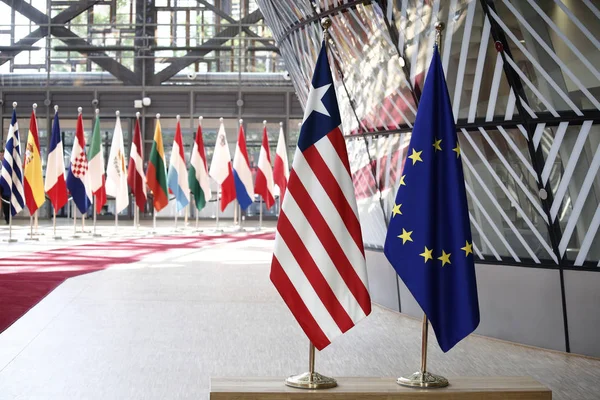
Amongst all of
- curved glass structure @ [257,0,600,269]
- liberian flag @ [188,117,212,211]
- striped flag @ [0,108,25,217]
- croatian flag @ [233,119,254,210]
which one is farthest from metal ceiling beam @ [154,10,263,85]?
curved glass structure @ [257,0,600,269]

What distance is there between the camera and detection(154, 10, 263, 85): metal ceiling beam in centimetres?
2720

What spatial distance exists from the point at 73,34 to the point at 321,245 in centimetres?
2553

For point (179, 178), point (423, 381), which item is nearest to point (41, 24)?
point (179, 178)

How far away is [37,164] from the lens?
17219mm

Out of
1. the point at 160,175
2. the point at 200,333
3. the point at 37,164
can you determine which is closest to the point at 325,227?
the point at 200,333

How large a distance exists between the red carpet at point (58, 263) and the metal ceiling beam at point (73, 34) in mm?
9672

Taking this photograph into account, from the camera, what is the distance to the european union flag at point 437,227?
4.14 meters

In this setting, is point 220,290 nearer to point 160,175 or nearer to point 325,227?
point 325,227

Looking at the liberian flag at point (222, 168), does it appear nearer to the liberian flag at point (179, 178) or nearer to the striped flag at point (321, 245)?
the liberian flag at point (179, 178)

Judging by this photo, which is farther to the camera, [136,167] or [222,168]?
[222,168]

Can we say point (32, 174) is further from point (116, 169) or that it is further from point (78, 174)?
point (116, 169)

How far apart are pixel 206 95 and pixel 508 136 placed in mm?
21333

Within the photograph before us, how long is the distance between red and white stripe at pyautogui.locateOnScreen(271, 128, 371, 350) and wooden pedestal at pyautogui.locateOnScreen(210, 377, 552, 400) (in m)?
0.27

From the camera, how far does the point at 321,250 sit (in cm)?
405
